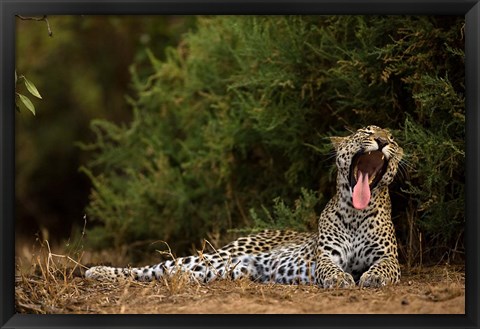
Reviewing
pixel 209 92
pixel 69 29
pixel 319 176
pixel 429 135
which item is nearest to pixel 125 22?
pixel 69 29

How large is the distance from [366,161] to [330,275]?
1.06 metres

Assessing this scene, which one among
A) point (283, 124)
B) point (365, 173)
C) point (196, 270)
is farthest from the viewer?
point (283, 124)

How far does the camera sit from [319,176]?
1118 cm

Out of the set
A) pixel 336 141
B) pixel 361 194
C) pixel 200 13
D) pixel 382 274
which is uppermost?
pixel 200 13

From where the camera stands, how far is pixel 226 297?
25.1ft

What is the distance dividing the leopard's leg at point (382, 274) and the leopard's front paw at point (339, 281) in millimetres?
95

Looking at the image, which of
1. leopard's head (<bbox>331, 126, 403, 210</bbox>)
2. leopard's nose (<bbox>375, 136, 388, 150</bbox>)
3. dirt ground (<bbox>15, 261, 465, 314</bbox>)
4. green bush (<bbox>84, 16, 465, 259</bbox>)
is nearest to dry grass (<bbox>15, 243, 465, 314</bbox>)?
dirt ground (<bbox>15, 261, 465, 314</bbox>)

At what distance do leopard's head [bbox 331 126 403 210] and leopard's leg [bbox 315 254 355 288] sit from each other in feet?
1.72

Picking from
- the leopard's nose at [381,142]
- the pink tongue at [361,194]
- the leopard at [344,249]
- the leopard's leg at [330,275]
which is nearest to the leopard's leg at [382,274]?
the leopard at [344,249]

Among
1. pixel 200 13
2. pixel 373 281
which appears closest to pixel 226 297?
pixel 373 281

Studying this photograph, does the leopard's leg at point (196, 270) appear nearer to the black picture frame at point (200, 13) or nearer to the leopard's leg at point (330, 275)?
the leopard's leg at point (330, 275)

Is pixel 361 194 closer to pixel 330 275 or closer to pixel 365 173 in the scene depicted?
pixel 365 173

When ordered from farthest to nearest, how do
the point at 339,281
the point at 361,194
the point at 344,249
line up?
the point at 344,249 → the point at 361,194 → the point at 339,281

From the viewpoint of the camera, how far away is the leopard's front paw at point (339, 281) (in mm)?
7961
